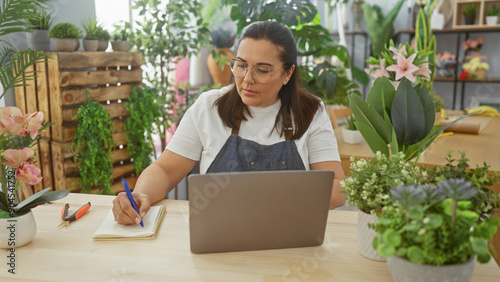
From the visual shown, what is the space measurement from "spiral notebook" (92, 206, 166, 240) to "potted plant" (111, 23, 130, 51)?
1922 millimetres

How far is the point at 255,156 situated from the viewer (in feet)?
5.26

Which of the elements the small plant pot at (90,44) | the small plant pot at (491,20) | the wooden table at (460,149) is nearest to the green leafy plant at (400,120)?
the wooden table at (460,149)

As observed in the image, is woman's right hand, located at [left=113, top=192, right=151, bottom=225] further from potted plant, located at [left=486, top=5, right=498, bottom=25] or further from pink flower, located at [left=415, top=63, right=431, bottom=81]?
potted plant, located at [left=486, top=5, right=498, bottom=25]

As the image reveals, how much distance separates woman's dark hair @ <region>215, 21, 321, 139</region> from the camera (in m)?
1.60

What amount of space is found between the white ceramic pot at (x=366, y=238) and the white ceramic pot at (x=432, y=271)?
187mm

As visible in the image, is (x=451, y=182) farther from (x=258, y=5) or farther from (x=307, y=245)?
(x=258, y=5)

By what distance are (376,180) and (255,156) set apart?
0.75 m

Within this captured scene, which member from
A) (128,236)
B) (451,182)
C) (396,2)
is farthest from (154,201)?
(396,2)

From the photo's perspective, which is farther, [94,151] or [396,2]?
[396,2]

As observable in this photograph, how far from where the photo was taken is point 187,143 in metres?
1.69

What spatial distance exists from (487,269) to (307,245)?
0.38 meters

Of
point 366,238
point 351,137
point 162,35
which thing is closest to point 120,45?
point 162,35

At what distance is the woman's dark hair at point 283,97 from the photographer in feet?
5.25

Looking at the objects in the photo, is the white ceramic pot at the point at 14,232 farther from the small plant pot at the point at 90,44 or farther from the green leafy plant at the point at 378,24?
the green leafy plant at the point at 378,24
